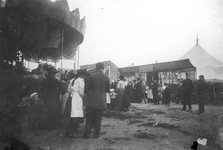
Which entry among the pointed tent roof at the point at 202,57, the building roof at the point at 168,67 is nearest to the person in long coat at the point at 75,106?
the building roof at the point at 168,67

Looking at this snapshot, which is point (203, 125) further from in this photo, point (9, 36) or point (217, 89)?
point (217, 89)

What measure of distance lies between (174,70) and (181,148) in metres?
12.4

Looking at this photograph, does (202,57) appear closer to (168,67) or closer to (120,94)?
(168,67)

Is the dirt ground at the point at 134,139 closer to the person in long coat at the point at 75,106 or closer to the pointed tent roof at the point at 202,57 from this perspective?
the person in long coat at the point at 75,106

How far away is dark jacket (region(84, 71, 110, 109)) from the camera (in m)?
4.27

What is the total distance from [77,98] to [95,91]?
487mm

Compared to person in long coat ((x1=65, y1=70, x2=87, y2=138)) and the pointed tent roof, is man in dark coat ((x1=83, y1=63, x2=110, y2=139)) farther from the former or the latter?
the pointed tent roof

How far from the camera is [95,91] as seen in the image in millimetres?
4340

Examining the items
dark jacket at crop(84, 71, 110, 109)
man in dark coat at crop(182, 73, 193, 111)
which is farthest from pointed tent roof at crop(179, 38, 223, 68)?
dark jacket at crop(84, 71, 110, 109)

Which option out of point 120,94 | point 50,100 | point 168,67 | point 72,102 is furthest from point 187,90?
point 168,67

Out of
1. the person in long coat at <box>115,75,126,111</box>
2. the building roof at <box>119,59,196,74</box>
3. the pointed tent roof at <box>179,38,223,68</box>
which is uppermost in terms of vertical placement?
the pointed tent roof at <box>179,38,223,68</box>

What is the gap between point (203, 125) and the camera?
5.63 m

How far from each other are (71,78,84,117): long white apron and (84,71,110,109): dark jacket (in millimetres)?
168

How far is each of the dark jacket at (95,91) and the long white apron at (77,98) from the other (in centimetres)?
17
